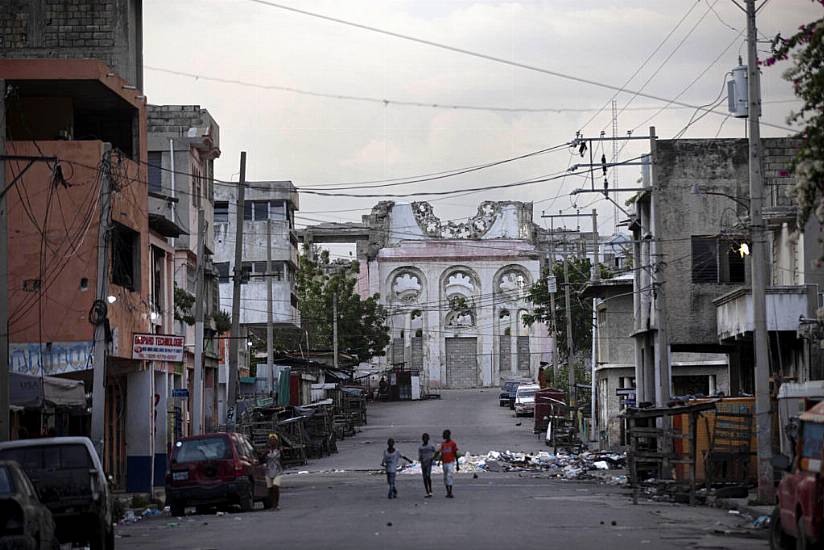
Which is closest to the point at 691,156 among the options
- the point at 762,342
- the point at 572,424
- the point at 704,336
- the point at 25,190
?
the point at 704,336

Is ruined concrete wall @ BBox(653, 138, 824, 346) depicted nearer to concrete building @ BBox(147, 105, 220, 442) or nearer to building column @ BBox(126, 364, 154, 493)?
concrete building @ BBox(147, 105, 220, 442)

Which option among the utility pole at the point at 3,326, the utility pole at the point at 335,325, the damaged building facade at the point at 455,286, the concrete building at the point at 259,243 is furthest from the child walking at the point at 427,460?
the damaged building facade at the point at 455,286

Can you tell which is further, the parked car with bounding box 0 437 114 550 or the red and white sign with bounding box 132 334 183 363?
the red and white sign with bounding box 132 334 183 363

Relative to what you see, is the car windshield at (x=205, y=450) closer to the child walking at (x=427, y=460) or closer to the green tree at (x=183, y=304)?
the child walking at (x=427, y=460)

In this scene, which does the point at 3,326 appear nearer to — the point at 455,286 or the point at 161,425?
the point at 161,425

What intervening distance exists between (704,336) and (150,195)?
1986cm

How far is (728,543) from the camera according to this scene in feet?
68.1

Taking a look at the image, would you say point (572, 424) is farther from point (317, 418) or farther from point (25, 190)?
point (25, 190)

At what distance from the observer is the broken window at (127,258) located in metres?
40.9

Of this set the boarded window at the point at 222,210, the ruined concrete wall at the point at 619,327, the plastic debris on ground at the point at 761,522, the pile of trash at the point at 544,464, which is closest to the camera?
the plastic debris on ground at the point at 761,522

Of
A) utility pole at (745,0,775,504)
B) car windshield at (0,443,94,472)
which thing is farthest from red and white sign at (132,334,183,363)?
utility pole at (745,0,775,504)

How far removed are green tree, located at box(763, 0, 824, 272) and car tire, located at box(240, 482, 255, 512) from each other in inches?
620

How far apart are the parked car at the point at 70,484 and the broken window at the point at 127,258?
65.0 feet

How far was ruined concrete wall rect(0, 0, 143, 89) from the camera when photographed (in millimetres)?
45562
